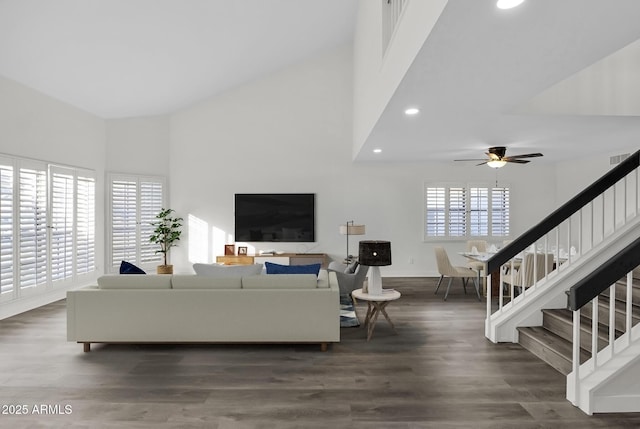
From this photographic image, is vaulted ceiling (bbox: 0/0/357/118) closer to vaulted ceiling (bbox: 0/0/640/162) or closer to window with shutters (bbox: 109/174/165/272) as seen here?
vaulted ceiling (bbox: 0/0/640/162)

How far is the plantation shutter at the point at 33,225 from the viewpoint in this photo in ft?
18.1

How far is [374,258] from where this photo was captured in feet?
14.4

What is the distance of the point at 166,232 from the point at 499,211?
6.98 m

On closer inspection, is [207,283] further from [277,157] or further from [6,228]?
[277,157]

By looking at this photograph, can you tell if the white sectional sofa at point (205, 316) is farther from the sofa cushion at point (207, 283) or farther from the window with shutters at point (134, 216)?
the window with shutters at point (134, 216)

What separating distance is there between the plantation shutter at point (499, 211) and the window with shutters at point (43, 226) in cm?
796

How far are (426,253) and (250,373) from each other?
5.86 meters

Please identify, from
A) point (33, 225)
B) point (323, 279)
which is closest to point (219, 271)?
point (323, 279)

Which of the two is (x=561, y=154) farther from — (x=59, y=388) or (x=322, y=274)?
(x=59, y=388)

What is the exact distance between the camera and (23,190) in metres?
5.52

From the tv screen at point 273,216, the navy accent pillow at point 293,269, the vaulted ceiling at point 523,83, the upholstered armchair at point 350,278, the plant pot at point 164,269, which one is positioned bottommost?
the plant pot at point 164,269

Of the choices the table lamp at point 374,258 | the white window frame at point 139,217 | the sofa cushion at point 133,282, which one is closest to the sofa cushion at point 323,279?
the table lamp at point 374,258

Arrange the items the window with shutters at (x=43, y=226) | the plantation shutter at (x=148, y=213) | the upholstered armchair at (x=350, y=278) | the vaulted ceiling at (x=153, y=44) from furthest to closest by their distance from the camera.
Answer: the plantation shutter at (x=148, y=213)
the upholstered armchair at (x=350, y=278)
the window with shutters at (x=43, y=226)
the vaulted ceiling at (x=153, y=44)

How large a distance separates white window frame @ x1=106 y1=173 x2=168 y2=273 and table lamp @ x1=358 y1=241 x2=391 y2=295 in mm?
5277
